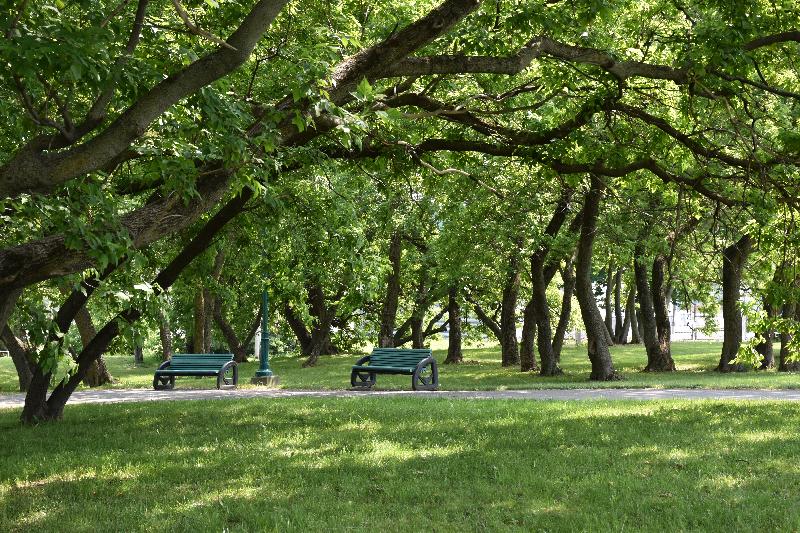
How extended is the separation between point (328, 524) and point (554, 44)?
4.78 m

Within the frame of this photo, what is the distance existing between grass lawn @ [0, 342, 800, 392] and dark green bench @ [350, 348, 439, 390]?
0.82 meters

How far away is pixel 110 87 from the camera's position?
18.5ft

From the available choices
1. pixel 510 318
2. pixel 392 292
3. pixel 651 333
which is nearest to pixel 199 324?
pixel 392 292

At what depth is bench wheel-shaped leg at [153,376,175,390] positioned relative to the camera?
20.5 m

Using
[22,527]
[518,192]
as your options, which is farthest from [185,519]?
[518,192]

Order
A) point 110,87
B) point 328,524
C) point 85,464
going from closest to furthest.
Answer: point 110,87 < point 328,524 < point 85,464

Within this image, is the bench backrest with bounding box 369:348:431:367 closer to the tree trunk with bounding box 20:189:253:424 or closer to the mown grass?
the mown grass

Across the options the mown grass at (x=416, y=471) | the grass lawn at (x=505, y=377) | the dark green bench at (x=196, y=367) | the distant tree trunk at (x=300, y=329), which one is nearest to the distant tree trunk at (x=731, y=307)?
the grass lawn at (x=505, y=377)

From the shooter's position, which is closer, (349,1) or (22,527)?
(22,527)

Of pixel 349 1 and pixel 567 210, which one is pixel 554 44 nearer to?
pixel 349 1

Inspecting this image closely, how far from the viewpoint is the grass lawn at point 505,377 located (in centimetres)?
1989

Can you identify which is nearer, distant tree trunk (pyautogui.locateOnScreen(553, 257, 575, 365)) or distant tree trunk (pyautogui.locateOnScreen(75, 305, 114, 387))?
distant tree trunk (pyautogui.locateOnScreen(75, 305, 114, 387))

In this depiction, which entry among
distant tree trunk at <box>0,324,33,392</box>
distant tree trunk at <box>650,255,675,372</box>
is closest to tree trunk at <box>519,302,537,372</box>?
distant tree trunk at <box>650,255,675,372</box>

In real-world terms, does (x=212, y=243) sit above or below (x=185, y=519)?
above
